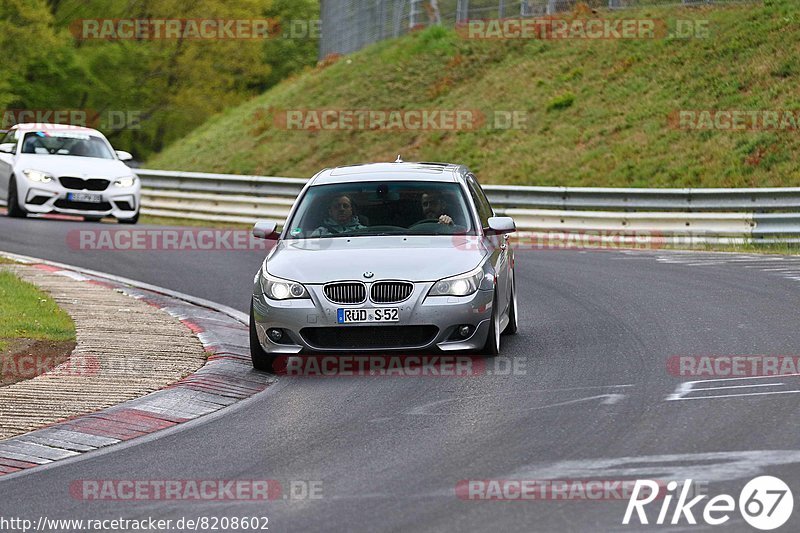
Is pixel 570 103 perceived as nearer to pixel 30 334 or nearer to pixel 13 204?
pixel 13 204

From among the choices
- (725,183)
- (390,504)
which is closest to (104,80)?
(725,183)

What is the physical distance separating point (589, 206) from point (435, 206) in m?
13.4

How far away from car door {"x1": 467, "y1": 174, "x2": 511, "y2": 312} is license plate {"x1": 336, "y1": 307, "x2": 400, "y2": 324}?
1089 mm

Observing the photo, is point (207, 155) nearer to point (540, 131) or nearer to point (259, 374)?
point (540, 131)

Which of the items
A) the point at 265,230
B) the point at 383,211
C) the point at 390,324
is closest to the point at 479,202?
the point at 383,211

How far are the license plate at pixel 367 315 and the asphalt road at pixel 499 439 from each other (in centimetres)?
44

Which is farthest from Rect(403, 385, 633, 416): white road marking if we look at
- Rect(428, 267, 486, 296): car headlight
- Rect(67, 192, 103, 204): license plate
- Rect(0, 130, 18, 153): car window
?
Rect(0, 130, 18, 153): car window

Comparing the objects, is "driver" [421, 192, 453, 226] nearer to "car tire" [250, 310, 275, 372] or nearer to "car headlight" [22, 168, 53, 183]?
"car tire" [250, 310, 275, 372]

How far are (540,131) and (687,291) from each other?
18352mm

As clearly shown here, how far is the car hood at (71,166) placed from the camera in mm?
24375

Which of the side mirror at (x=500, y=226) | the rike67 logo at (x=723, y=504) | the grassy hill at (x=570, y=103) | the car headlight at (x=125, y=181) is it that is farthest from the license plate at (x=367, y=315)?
the grassy hill at (x=570, y=103)

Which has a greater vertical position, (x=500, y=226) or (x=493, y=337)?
(x=500, y=226)

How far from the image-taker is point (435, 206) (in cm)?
1166

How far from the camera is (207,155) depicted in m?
41.4
